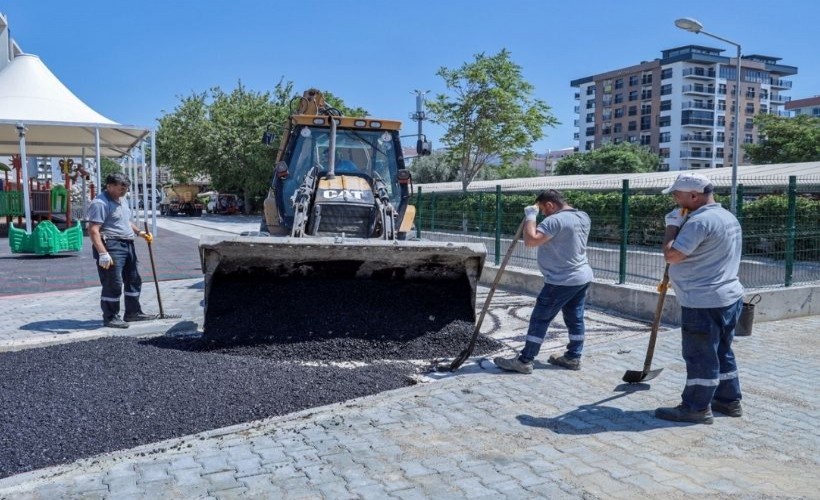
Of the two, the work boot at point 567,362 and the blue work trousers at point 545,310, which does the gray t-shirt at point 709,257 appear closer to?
the blue work trousers at point 545,310

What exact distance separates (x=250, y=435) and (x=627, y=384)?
293 cm

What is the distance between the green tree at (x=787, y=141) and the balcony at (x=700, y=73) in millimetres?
43107

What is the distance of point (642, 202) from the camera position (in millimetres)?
12734

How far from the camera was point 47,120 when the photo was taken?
18.9 meters

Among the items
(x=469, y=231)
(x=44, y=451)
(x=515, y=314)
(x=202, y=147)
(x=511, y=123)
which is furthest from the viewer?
(x=202, y=147)

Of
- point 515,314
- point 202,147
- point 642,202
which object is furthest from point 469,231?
point 202,147

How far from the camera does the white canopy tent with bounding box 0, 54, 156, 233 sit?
1895 cm

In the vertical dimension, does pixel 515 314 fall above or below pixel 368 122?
below

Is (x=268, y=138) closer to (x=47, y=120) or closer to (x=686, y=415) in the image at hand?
(x=686, y=415)

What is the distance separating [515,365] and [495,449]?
1.71 metres

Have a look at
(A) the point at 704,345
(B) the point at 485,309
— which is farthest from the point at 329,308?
(A) the point at 704,345

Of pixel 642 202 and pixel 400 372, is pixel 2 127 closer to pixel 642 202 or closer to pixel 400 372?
pixel 642 202

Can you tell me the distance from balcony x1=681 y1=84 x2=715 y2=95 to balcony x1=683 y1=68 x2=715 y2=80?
46.7 inches

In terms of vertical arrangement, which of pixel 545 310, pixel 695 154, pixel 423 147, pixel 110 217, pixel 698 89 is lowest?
pixel 545 310
